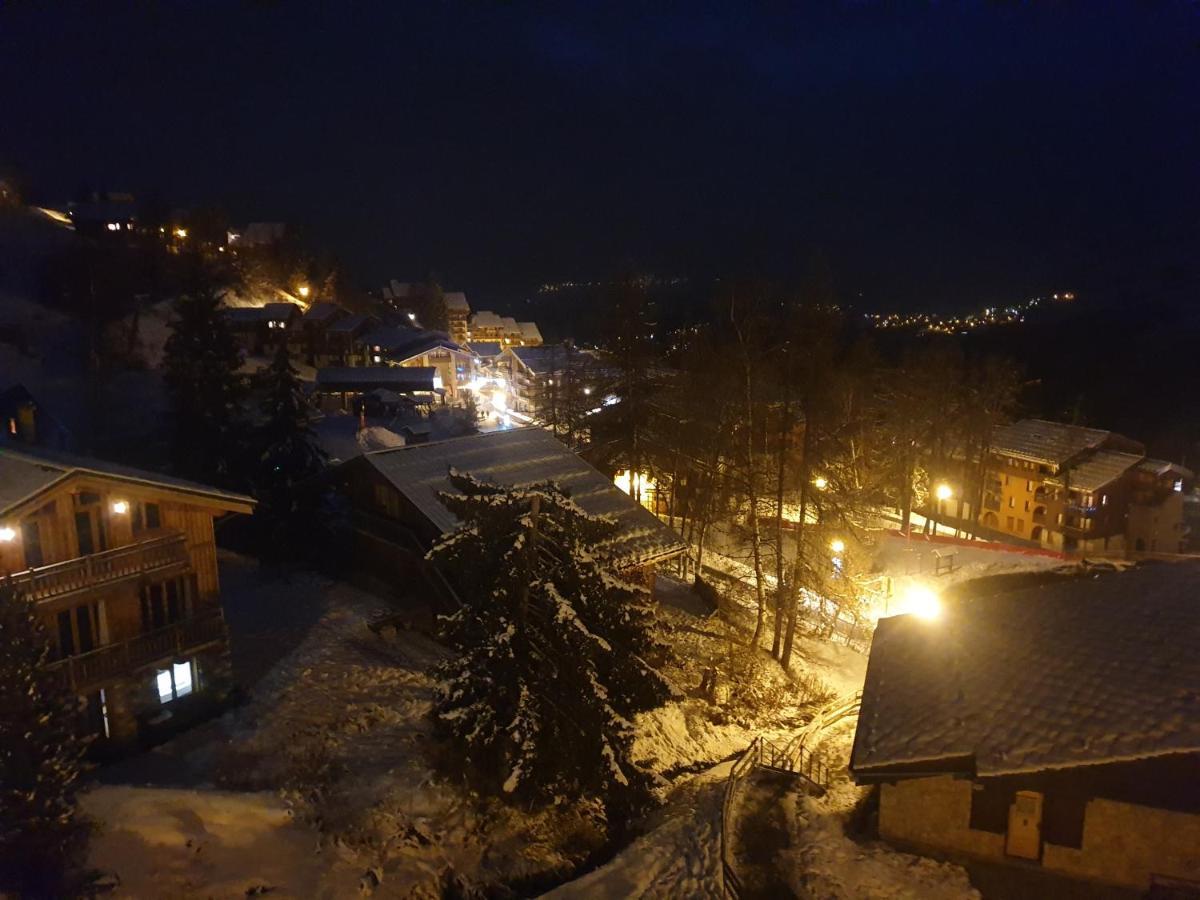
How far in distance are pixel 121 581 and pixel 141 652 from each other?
5.96ft

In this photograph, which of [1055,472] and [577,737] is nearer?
[577,737]

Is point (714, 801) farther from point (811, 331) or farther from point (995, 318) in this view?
point (995, 318)

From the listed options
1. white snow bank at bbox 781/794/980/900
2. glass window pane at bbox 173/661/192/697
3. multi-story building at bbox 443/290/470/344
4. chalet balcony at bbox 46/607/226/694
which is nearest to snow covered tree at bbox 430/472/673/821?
white snow bank at bbox 781/794/980/900

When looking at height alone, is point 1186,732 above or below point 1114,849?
above

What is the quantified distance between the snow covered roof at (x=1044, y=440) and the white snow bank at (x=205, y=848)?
165 ft

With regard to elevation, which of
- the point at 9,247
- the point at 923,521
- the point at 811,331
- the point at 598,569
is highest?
the point at 9,247

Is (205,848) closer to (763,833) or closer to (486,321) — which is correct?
(763,833)

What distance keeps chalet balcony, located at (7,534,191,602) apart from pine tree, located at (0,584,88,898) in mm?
3213

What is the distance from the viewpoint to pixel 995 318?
14425 centimetres

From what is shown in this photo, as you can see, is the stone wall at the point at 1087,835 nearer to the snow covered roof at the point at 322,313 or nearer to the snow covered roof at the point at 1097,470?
the snow covered roof at the point at 1097,470

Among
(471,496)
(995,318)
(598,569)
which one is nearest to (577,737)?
(598,569)

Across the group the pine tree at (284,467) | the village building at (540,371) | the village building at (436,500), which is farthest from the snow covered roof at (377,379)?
the village building at (436,500)

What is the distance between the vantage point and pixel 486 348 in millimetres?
93938

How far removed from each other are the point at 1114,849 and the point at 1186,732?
239cm
